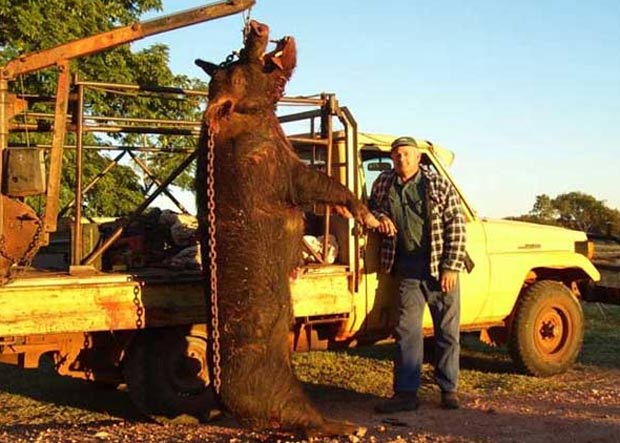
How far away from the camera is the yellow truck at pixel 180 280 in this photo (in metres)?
5.51

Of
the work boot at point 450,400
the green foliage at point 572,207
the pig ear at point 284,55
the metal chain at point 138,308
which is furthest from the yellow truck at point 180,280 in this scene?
the green foliage at point 572,207

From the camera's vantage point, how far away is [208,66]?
552cm

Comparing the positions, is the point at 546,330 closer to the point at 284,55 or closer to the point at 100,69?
the point at 284,55

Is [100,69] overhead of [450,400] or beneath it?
overhead

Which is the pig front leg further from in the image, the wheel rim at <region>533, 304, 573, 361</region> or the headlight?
the headlight

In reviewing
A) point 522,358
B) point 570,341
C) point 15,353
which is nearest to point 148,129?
point 15,353

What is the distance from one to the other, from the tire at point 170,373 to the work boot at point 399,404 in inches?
50.7

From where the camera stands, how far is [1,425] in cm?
655

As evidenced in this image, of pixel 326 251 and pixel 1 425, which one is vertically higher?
pixel 326 251

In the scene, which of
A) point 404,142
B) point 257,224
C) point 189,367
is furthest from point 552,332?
point 257,224

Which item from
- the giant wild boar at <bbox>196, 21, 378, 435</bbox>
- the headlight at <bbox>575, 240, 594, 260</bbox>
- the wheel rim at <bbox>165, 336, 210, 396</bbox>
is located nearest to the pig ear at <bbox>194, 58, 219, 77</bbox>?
the giant wild boar at <bbox>196, 21, 378, 435</bbox>

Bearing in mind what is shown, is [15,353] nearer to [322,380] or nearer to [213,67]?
[213,67]

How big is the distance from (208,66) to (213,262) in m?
1.36

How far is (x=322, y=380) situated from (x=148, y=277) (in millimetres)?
2772
